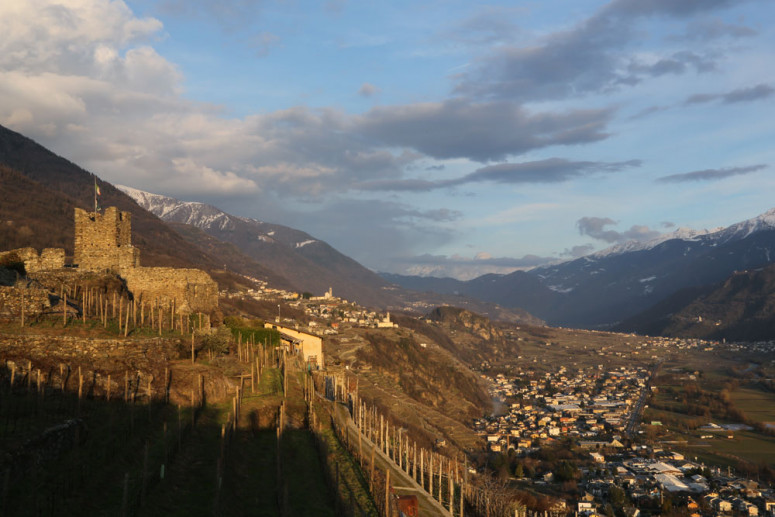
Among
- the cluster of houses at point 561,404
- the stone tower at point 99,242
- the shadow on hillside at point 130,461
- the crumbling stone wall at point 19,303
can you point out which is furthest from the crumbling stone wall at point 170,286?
the cluster of houses at point 561,404

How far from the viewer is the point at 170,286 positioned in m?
39.5

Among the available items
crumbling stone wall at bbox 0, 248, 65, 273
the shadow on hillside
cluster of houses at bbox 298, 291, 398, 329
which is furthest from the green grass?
crumbling stone wall at bbox 0, 248, 65, 273

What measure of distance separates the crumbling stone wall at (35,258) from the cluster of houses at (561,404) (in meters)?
60.1

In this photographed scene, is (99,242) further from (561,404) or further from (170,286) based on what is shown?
(561,404)

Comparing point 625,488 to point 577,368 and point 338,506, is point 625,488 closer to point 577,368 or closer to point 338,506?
point 338,506

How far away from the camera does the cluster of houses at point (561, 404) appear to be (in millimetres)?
93562

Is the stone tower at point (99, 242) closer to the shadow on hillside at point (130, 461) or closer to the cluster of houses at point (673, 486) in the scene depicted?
the shadow on hillside at point (130, 461)

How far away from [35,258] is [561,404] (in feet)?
383

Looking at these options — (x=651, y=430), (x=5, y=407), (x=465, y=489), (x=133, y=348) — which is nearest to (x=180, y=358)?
(x=133, y=348)

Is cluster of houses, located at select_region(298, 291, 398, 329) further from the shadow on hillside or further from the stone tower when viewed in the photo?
the shadow on hillside

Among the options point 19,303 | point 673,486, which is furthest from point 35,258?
point 673,486

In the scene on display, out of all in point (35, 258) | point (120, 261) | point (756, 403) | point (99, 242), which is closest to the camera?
point (35, 258)

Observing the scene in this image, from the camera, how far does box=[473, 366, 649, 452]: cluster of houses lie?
3684 inches

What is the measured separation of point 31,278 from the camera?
30656 millimetres
